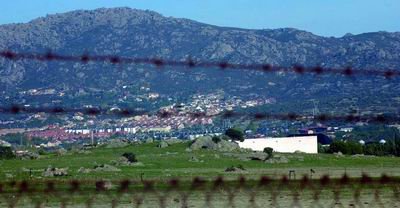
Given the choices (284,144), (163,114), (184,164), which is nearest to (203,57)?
(284,144)

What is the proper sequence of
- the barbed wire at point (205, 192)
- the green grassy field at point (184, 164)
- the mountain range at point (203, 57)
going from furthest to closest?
the mountain range at point (203, 57), the green grassy field at point (184, 164), the barbed wire at point (205, 192)

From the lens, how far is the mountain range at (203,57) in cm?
4672

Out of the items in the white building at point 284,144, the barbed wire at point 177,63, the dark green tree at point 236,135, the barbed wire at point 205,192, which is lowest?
the white building at point 284,144

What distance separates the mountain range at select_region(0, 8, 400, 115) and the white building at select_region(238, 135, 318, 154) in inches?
148

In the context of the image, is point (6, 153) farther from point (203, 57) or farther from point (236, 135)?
point (203, 57)

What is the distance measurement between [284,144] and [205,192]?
69148 mm

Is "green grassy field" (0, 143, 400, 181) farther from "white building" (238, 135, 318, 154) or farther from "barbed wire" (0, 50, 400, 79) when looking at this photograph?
"barbed wire" (0, 50, 400, 79)

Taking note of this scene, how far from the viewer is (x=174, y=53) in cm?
13350

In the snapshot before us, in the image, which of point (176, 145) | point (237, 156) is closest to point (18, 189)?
point (237, 156)

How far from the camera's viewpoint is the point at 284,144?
268 feet

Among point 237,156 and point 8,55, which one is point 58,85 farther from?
point 8,55

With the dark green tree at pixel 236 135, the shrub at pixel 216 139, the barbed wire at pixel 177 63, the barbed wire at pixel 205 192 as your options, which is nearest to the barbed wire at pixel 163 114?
the barbed wire at pixel 177 63

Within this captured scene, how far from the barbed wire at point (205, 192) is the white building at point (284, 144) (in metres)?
59.2

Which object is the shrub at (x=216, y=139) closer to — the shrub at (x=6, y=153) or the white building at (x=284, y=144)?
the white building at (x=284, y=144)
